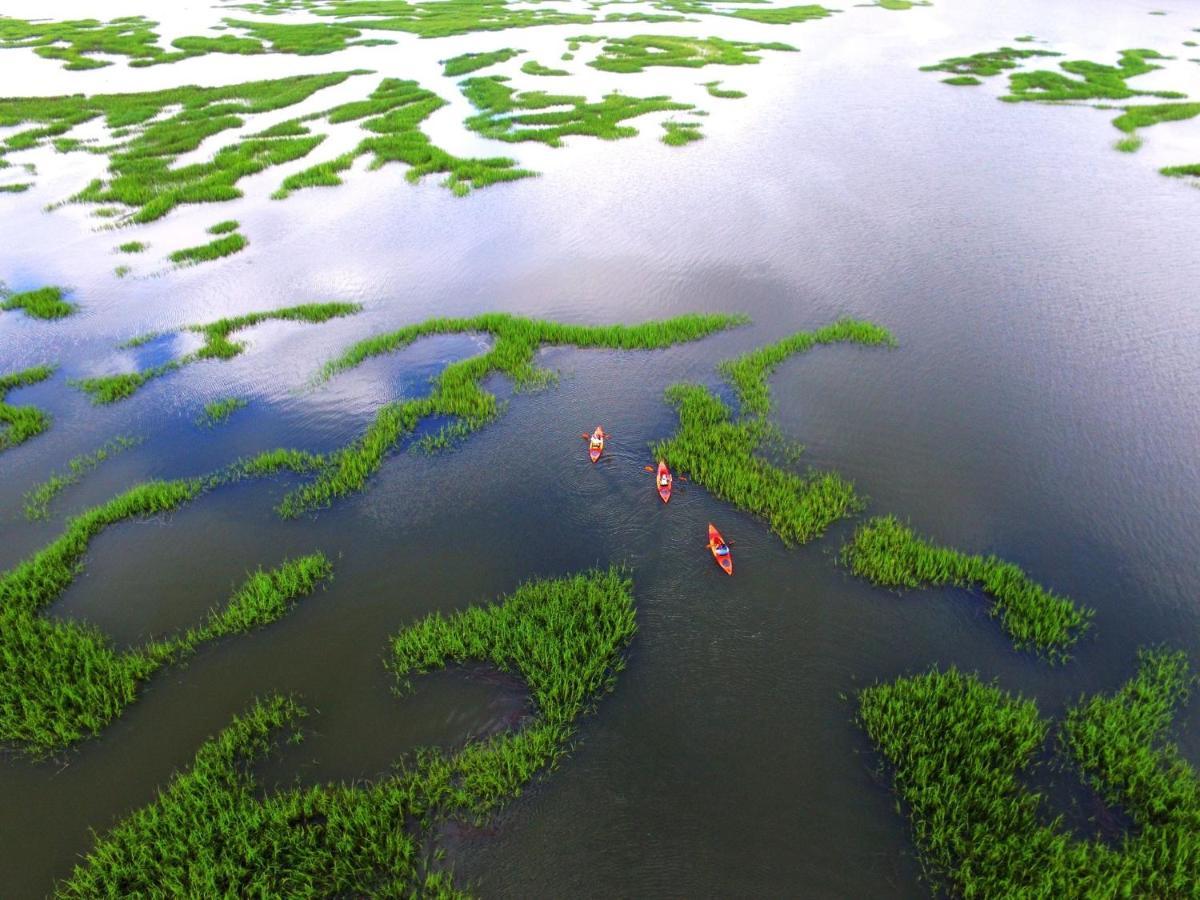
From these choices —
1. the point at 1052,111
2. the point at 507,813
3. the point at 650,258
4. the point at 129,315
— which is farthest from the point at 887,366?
the point at 1052,111

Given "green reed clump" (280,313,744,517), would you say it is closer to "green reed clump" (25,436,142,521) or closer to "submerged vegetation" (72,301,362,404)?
"submerged vegetation" (72,301,362,404)

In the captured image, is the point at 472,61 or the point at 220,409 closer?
the point at 220,409

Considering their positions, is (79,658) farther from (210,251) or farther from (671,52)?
(671,52)

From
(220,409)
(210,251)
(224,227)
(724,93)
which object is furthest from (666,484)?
(724,93)

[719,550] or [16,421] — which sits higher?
[16,421]

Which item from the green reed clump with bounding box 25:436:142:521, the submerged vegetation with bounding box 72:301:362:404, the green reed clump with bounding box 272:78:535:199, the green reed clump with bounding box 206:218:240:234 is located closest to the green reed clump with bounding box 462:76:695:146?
the green reed clump with bounding box 272:78:535:199

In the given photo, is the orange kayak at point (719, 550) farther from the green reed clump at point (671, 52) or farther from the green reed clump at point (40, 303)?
the green reed clump at point (671, 52)

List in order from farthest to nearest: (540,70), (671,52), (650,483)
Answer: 1. (671,52)
2. (540,70)
3. (650,483)
